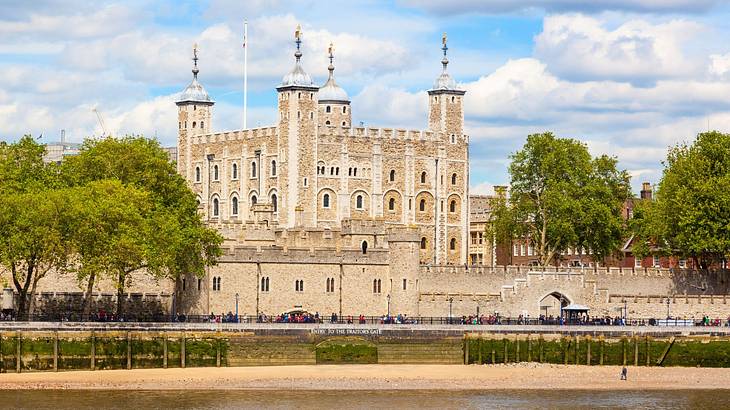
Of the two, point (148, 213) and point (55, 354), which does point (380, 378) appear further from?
point (148, 213)

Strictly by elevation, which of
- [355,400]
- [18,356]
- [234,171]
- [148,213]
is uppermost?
[234,171]

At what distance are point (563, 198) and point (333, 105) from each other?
3123cm

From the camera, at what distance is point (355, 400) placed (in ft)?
262

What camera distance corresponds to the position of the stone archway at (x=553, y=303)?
107250 mm

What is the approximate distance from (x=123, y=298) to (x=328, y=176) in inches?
1306

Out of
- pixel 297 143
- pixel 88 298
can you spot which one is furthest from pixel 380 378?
pixel 297 143

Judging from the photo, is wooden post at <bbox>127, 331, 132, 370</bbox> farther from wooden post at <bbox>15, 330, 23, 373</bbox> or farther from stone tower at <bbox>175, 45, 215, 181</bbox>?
stone tower at <bbox>175, 45, 215, 181</bbox>

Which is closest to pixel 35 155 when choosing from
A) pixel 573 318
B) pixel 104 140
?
pixel 104 140

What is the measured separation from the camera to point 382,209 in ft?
438

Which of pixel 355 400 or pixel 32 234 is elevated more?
pixel 32 234

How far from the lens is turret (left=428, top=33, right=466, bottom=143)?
13750 cm

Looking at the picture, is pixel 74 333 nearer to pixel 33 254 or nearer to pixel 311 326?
pixel 33 254

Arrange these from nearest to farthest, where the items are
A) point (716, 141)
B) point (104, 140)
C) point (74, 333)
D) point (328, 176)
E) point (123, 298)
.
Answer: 1. point (74, 333)
2. point (123, 298)
3. point (104, 140)
4. point (716, 141)
5. point (328, 176)

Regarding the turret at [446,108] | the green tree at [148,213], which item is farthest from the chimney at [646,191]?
the green tree at [148,213]
